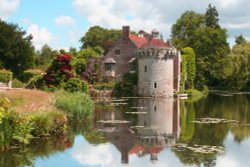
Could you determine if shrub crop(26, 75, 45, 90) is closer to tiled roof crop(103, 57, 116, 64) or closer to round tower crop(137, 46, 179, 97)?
round tower crop(137, 46, 179, 97)

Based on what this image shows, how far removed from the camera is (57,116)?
60.7ft

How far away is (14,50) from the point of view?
46.3 m

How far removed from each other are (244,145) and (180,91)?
32.5 metres

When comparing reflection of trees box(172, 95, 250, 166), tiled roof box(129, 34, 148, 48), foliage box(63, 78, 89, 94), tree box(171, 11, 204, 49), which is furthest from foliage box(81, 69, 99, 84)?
reflection of trees box(172, 95, 250, 166)

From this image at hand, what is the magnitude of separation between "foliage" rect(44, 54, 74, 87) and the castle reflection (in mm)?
10199

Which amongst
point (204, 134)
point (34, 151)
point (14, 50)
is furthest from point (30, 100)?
point (14, 50)

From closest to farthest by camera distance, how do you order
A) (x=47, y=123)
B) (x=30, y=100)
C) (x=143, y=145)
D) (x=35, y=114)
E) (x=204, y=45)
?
1. (x=143, y=145)
2. (x=35, y=114)
3. (x=47, y=123)
4. (x=30, y=100)
5. (x=204, y=45)

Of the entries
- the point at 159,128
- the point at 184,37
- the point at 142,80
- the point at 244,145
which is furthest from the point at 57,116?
the point at 184,37

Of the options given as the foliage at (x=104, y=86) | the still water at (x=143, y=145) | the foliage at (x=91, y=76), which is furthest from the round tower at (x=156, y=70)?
the still water at (x=143, y=145)

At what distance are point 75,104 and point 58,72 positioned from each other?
16790 millimetres

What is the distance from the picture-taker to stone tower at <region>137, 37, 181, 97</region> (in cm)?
4616

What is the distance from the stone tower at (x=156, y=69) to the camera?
46156 mm

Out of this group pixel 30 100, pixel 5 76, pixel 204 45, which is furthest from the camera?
pixel 204 45

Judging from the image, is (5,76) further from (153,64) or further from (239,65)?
(239,65)
